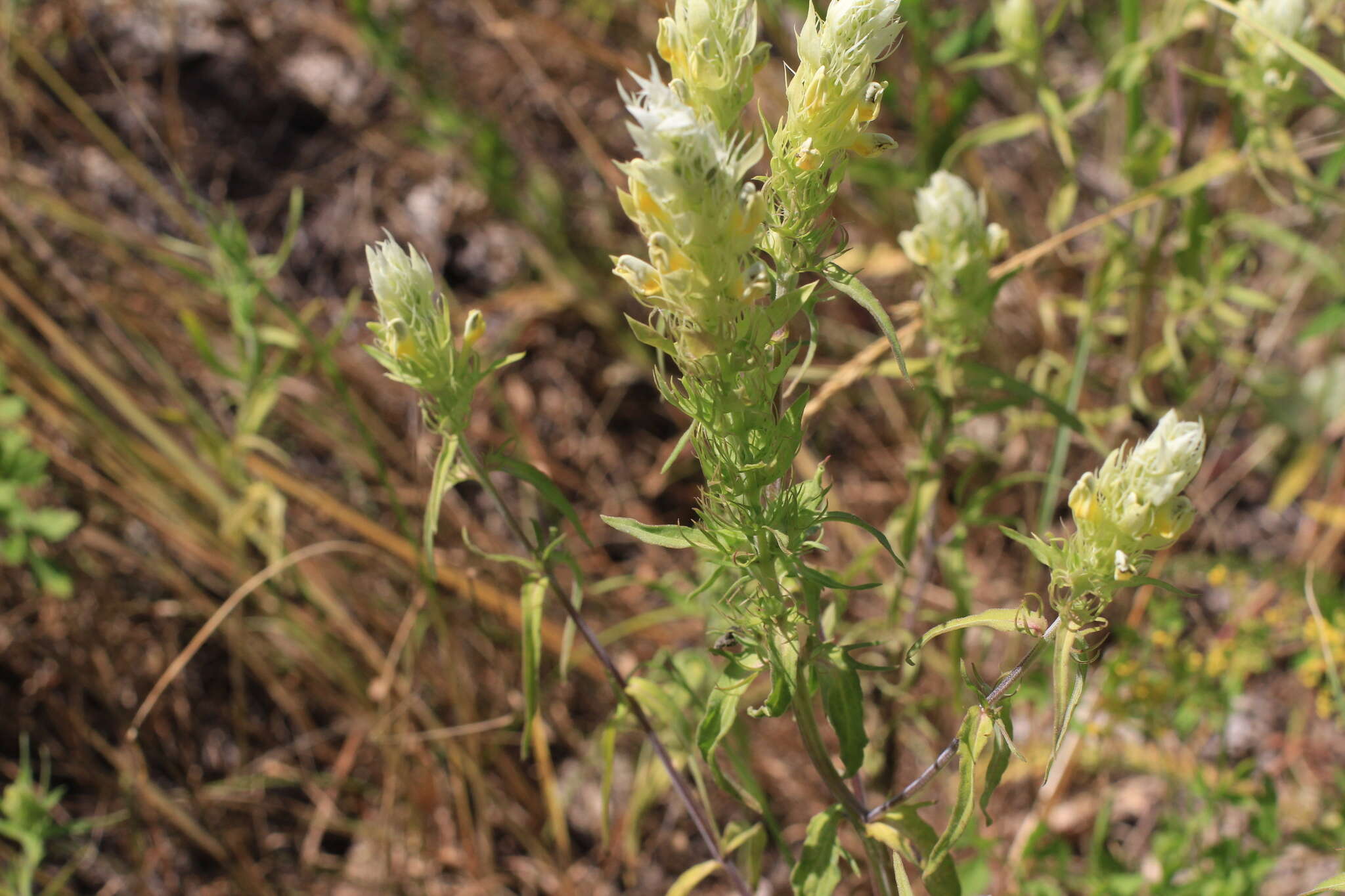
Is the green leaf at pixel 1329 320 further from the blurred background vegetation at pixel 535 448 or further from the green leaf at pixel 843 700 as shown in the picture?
the green leaf at pixel 843 700

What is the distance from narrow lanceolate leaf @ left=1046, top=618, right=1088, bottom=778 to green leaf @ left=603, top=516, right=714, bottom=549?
0.43 m

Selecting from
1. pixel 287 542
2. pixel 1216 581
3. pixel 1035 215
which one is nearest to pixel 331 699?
pixel 287 542

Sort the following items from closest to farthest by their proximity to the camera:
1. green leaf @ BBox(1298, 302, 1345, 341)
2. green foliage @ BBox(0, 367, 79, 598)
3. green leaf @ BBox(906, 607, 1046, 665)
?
green leaf @ BBox(906, 607, 1046, 665) < green leaf @ BBox(1298, 302, 1345, 341) < green foliage @ BBox(0, 367, 79, 598)

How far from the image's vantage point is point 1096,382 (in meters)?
2.46

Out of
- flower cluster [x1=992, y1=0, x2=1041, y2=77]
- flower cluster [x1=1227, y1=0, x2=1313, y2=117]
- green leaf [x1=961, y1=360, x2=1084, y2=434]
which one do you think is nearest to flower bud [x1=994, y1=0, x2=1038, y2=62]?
flower cluster [x1=992, y1=0, x2=1041, y2=77]

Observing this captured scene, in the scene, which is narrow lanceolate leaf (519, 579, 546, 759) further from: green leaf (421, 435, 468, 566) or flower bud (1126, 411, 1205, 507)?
flower bud (1126, 411, 1205, 507)

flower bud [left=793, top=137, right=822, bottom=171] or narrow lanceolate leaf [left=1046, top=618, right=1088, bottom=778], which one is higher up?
flower bud [left=793, top=137, right=822, bottom=171]

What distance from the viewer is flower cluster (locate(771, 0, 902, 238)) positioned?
1140 millimetres

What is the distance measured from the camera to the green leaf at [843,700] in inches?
54.2

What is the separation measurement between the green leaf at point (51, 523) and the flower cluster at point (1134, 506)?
2.19m

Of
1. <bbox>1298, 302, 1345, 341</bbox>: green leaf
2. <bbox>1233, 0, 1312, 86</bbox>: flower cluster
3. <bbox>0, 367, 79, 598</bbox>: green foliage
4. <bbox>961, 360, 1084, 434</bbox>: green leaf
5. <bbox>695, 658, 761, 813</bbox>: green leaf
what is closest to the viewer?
<bbox>695, 658, 761, 813</bbox>: green leaf

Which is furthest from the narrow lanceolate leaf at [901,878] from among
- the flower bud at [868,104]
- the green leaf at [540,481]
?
the flower bud at [868,104]

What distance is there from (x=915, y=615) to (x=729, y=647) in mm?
564

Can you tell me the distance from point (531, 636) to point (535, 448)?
1928mm
